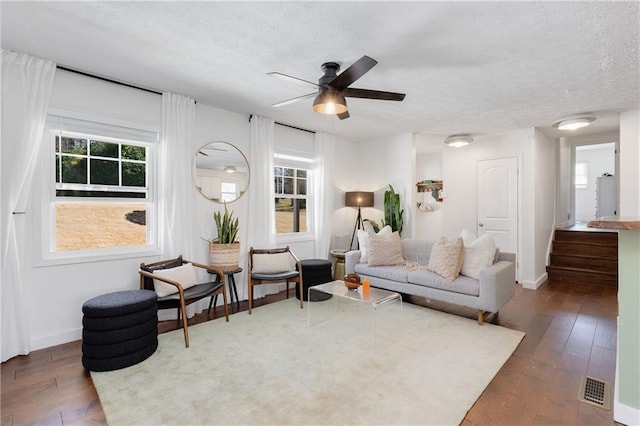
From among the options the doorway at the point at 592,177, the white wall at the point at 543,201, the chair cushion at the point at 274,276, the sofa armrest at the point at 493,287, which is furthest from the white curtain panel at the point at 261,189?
the doorway at the point at 592,177

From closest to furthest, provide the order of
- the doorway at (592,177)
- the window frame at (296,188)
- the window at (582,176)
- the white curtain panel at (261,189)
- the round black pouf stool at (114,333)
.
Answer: the round black pouf stool at (114,333), the white curtain panel at (261,189), the window frame at (296,188), the doorway at (592,177), the window at (582,176)

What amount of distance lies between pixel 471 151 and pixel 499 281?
321 cm

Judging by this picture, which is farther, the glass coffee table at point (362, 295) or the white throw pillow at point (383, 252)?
the white throw pillow at point (383, 252)

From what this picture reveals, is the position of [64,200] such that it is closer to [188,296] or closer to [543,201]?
[188,296]

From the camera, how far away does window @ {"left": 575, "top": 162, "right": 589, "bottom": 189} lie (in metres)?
9.39

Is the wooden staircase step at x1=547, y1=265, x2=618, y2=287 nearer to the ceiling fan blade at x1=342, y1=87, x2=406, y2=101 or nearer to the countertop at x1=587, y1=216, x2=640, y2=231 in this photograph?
the countertop at x1=587, y1=216, x2=640, y2=231

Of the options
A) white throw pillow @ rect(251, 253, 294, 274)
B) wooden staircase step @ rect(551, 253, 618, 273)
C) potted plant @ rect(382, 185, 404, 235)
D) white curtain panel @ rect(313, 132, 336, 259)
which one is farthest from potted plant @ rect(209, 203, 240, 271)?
wooden staircase step @ rect(551, 253, 618, 273)

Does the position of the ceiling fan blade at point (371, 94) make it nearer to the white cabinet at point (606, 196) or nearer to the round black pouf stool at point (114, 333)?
the round black pouf stool at point (114, 333)

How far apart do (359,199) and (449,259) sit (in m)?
2.20

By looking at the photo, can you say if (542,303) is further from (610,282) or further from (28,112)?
(28,112)

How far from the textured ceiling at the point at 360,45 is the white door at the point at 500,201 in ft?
5.48

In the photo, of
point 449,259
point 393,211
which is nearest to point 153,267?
point 449,259

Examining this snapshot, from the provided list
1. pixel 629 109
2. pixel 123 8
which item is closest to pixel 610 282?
pixel 629 109

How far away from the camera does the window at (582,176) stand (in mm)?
9391
